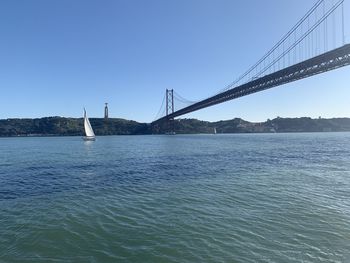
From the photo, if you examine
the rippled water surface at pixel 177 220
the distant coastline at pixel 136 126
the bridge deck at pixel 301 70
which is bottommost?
the rippled water surface at pixel 177 220

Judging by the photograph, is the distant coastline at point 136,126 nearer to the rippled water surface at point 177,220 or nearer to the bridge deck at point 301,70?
the bridge deck at point 301,70

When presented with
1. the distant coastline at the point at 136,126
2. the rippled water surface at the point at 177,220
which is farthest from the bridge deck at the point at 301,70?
the distant coastline at the point at 136,126

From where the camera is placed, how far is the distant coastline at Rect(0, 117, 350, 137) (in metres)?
150

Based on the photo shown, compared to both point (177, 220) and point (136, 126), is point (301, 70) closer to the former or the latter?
point (177, 220)

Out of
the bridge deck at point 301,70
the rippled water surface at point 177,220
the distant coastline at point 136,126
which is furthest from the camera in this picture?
the distant coastline at point 136,126

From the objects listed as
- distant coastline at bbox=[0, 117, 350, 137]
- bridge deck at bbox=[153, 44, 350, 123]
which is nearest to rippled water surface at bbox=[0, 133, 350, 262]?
bridge deck at bbox=[153, 44, 350, 123]

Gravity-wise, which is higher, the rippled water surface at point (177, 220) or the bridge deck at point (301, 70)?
the bridge deck at point (301, 70)

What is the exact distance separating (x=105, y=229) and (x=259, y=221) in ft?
14.0

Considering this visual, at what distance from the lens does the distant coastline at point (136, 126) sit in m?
150

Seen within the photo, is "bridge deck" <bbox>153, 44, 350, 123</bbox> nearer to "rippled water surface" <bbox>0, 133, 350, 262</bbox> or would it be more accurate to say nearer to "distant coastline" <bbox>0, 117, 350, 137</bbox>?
"rippled water surface" <bbox>0, 133, 350, 262</bbox>

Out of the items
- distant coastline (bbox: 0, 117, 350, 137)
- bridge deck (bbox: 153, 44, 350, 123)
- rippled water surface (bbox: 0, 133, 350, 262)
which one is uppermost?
bridge deck (bbox: 153, 44, 350, 123)

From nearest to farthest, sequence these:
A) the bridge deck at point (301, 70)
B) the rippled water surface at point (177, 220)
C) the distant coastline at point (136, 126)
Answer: the rippled water surface at point (177, 220) < the bridge deck at point (301, 70) < the distant coastline at point (136, 126)

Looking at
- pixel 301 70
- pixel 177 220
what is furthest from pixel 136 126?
pixel 177 220

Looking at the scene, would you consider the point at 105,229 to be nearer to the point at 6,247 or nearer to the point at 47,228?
the point at 47,228
